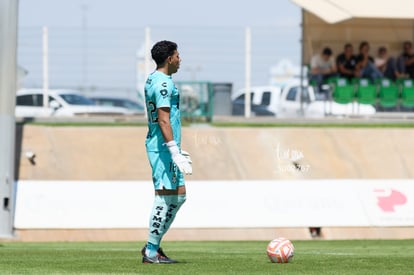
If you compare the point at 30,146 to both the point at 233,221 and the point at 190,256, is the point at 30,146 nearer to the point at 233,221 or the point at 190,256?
the point at 233,221

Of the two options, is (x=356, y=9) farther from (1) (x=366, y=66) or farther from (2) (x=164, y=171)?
(2) (x=164, y=171)

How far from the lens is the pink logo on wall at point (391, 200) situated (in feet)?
79.4

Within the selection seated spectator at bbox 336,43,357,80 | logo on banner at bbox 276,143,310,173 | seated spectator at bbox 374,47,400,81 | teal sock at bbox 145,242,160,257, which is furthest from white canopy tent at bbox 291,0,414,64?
teal sock at bbox 145,242,160,257

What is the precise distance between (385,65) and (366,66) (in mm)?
733

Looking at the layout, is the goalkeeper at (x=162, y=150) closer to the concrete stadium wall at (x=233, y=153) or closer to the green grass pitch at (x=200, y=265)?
the green grass pitch at (x=200, y=265)

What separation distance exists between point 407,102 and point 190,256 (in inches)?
682

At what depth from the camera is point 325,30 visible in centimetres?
3269

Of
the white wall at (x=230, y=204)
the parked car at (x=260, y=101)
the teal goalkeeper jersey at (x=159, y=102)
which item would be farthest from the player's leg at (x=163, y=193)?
the parked car at (x=260, y=101)

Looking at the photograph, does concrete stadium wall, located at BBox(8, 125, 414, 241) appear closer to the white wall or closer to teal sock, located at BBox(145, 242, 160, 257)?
the white wall

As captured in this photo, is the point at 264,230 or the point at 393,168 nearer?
the point at 264,230

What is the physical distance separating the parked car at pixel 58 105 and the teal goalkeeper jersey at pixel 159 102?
59.4ft

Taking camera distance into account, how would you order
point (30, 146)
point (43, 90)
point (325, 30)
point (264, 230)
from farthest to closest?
point (325, 30)
point (43, 90)
point (30, 146)
point (264, 230)

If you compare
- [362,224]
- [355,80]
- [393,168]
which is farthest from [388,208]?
[355,80]

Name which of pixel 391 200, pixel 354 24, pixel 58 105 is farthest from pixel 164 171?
pixel 354 24
